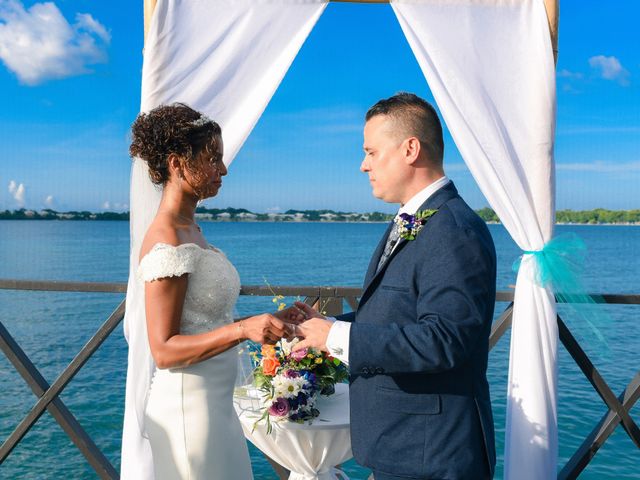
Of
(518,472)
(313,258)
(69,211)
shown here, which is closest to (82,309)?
(313,258)

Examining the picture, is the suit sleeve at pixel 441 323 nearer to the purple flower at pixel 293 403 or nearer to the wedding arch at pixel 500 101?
the purple flower at pixel 293 403

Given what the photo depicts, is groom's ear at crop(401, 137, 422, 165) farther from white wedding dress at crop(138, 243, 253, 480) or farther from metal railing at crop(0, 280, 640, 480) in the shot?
metal railing at crop(0, 280, 640, 480)

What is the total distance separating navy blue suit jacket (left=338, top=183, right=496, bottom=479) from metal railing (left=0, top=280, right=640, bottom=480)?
4.52 feet

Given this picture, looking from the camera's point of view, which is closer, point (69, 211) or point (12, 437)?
point (12, 437)

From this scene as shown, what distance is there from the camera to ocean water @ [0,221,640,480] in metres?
9.26

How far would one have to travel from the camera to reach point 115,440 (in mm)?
10961

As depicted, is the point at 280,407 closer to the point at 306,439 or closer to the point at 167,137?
the point at 306,439

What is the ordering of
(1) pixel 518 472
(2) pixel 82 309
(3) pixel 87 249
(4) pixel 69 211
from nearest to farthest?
1. (1) pixel 518 472
2. (2) pixel 82 309
3. (3) pixel 87 249
4. (4) pixel 69 211

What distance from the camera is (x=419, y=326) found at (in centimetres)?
165

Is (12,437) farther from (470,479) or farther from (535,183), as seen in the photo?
(535,183)

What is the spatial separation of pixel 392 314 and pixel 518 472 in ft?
5.62

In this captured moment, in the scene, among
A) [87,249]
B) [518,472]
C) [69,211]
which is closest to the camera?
[518,472]

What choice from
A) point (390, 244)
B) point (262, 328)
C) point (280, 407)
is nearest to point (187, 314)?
point (262, 328)

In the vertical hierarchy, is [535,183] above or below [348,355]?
above
